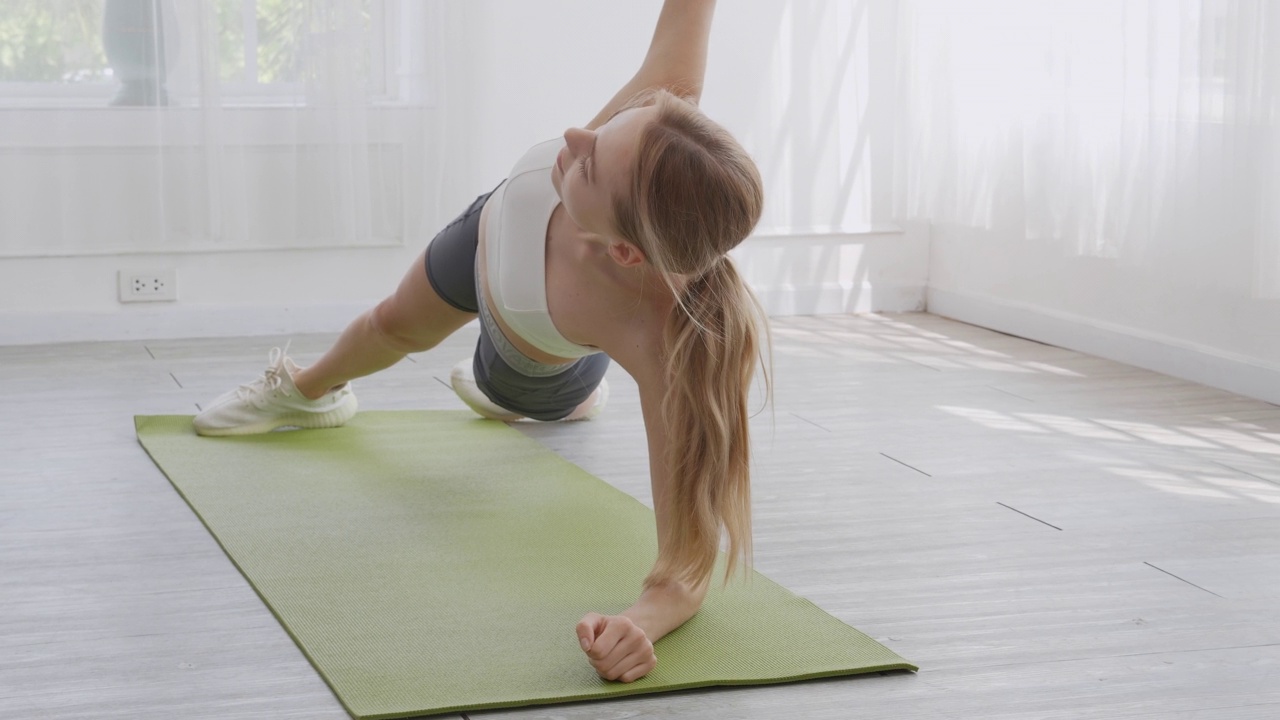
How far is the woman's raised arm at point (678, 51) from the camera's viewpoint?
1862mm

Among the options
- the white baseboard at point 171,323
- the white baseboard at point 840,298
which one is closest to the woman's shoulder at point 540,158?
the white baseboard at point 171,323

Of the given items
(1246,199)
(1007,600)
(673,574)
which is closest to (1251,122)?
(1246,199)

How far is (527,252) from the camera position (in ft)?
Answer: 6.02

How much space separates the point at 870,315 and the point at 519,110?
4.23 feet

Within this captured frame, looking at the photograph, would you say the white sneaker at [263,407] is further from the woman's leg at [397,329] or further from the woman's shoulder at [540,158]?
the woman's shoulder at [540,158]

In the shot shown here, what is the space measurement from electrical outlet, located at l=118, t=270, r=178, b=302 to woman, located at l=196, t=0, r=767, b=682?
1.85 metres

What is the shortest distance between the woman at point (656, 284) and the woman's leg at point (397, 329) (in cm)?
8

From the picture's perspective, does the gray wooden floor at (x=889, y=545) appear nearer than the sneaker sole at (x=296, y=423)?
Yes

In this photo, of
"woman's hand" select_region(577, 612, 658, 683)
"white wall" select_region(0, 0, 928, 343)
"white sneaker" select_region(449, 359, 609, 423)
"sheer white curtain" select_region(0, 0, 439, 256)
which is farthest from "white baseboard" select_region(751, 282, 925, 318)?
"woman's hand" select_region(577, 612, 658, 683)

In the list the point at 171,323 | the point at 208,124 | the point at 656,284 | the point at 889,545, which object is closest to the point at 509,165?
the point at 208,124

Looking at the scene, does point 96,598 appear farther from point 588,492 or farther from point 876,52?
point 876,52

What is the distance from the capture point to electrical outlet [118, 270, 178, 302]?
3648mm

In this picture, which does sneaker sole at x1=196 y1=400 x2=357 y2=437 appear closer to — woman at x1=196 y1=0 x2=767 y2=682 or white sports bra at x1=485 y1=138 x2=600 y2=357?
woman at x1=196 y1=0 x2=767 y2=682

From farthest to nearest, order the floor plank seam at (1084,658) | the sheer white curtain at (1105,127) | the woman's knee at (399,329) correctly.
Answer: the sheer white curtain at (1105,127) → the woman's knee at (399,329) → the floor plank seam at (1084,658)
